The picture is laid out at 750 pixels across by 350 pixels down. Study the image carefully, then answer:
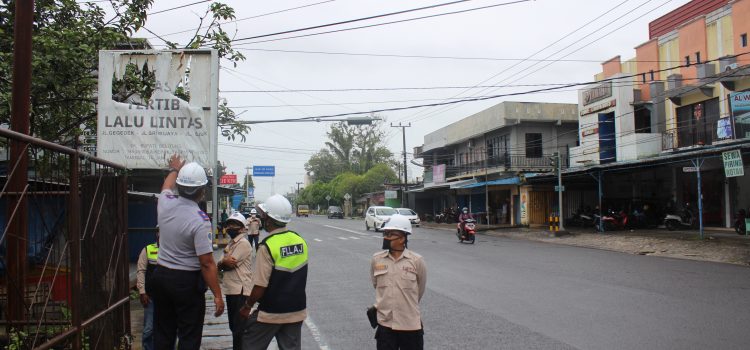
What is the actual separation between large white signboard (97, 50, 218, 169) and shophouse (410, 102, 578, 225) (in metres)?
26.5

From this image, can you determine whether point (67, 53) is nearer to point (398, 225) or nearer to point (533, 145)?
point (398, 225)

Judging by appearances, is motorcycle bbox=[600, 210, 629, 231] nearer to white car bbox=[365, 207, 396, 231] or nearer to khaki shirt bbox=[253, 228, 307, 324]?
white car bbox=[365, 207, 396, 231]

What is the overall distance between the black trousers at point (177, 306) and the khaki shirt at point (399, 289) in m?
1.43

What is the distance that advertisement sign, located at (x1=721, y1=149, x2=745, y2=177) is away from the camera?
57.7ft

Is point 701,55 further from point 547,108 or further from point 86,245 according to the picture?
point 86,245

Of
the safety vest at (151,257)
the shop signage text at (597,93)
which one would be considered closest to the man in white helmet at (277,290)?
the safety vest at (151,257)

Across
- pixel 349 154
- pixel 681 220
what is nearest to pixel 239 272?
pixel 681 220

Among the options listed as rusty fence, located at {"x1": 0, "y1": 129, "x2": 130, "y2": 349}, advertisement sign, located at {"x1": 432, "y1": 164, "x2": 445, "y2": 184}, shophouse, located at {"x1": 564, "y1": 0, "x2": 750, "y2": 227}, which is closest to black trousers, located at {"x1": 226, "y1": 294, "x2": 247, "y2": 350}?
rusty fence, located at {"x1": 0, "y1": 129, "x2": 130, "y2": 349}

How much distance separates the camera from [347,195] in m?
69.4

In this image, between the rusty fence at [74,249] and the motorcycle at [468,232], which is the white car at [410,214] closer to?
the motorcycle at [468,232]

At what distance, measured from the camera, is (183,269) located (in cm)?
450

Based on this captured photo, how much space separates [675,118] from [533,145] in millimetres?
11538

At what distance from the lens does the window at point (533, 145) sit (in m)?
37.5

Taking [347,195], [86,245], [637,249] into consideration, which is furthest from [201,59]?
[347,195]
